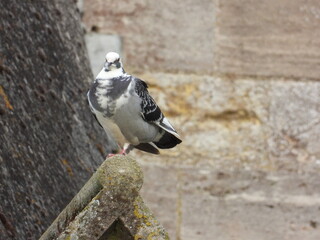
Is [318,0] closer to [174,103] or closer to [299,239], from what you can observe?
[174,103]

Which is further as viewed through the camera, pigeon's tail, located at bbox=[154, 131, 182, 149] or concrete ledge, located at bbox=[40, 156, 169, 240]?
pigeon's tail, located at bbox=[154, 131, 182, 149]

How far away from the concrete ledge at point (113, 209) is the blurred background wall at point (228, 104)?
2.82m

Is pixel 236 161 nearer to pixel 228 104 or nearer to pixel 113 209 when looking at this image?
pixel 228 104

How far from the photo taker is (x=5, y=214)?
284 cm

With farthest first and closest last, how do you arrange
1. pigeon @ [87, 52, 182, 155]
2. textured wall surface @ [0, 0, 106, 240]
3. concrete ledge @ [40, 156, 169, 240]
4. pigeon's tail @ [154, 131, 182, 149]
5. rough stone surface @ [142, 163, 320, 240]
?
rough stone surface @ [142, 163, 320, 240] < pigeon's tail @ [154, 131, 182, 149] < textured wall surface @ [0, 0, 106, 240] < pigeon @ [87, 52, 182, 155] < concrete ledge @ [40, 156, 169, 240]

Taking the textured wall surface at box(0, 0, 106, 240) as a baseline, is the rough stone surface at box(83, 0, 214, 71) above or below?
below

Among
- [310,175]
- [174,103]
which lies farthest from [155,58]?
[310,175]

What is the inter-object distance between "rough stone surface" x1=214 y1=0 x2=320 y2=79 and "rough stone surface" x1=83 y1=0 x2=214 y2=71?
8 cm

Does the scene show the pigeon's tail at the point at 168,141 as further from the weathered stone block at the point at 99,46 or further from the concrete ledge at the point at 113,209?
the weathered stone block at the point at 99,46

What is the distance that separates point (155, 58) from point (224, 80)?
40 centimetres

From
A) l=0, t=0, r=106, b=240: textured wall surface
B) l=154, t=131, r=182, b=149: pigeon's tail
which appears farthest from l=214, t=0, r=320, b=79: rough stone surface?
l=154, t=131, r=182, b=149: pigeon's tail

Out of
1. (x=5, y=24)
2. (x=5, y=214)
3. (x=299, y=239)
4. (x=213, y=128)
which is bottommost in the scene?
(x=299, y=239)

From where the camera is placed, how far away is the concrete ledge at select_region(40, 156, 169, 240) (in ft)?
7.79

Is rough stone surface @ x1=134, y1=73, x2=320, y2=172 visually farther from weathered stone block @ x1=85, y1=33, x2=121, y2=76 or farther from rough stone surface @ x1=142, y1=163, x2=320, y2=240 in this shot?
weathered stone block @ x1=85, y1=33, x2=121, y2=76
